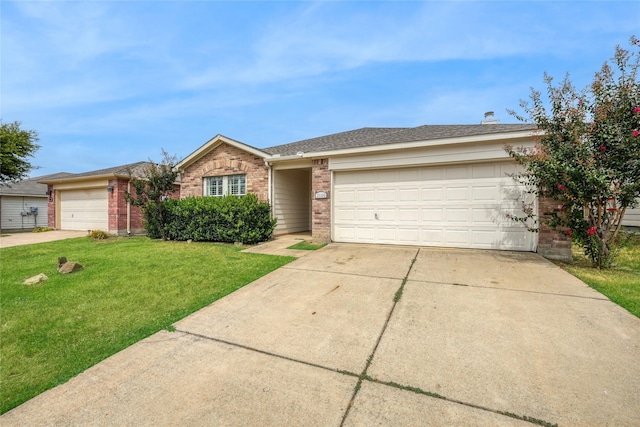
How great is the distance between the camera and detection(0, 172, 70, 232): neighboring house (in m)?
18.5

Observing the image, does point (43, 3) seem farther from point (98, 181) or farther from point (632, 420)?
point (632, 420)

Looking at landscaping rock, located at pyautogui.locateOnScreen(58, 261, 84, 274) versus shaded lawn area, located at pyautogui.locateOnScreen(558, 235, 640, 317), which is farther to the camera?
landscaping rock, located at pyautogui.locateOnScreen(58, 261, 84, 274)

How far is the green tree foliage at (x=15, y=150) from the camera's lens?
14844 mm

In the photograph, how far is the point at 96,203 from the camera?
559 inches

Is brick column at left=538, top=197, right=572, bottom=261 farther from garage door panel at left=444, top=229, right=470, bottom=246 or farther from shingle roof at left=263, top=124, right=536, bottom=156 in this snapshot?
shingle roof at left=263, top=124, right=536, bottom=156

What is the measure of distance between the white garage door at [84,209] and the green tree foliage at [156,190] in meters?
4.85

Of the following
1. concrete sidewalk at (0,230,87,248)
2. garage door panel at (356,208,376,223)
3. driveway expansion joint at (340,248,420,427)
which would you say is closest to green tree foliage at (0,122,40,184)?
concrete sidewalk at (0,230,87,248)

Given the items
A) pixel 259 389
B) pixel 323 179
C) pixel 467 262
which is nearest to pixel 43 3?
pixel 323 179

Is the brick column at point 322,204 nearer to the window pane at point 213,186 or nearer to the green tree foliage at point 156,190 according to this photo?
the window pane at point 213,186

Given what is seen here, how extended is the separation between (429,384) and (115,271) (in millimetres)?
6455

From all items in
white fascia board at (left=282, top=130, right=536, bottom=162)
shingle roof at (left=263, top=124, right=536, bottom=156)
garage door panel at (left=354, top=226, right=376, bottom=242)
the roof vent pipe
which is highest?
the roof vent pipe

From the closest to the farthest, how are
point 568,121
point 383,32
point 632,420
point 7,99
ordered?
point 632,420 < point 568,121 < point 383,32 < point 7,99

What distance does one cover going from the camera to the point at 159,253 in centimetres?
771

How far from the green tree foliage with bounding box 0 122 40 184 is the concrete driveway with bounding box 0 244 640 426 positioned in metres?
19.5
